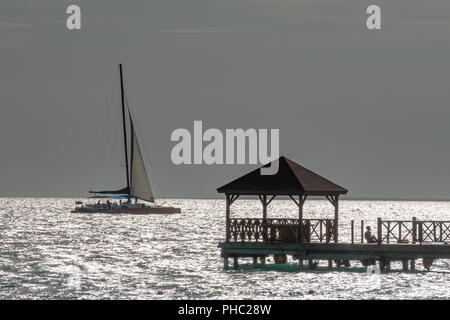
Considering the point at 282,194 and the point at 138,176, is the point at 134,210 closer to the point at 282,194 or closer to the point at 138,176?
the point at 138,176

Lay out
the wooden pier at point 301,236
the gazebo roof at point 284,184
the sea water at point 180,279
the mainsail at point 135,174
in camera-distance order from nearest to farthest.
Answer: the sea water at point 180,279 → the wooden pier at point 301,236 → the gazebo roof at point 284,184 → the mainsail at point 135,174

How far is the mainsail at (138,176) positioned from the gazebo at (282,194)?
288ft

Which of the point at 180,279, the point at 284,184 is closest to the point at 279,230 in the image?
the point at 284,184

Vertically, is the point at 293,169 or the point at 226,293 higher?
the point at 293,169

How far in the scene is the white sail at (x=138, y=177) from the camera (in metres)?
139

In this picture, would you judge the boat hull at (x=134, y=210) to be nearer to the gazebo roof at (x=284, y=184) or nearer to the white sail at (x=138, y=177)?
the white sail at (x=138, y=177)

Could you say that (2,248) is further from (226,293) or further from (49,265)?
(226,293)

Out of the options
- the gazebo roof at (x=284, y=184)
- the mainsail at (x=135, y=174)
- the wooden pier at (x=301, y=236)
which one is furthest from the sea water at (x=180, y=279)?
the mainsail at (x=135, y=174)

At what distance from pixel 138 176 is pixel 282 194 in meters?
95.9
